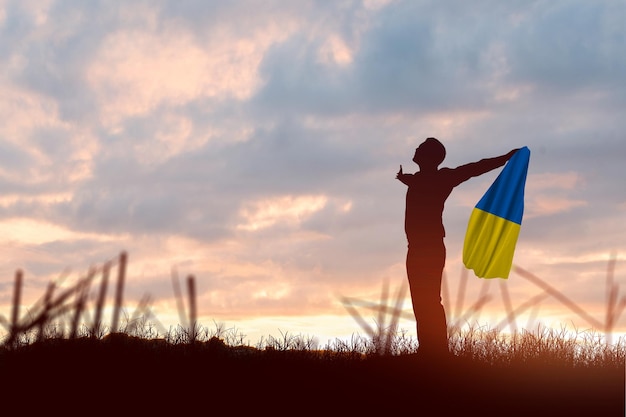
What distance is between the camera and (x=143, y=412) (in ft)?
19.2

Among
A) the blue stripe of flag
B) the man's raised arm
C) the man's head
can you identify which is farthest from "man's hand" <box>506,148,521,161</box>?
the man's raised arm

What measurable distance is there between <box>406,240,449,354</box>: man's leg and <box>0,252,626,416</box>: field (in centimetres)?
24

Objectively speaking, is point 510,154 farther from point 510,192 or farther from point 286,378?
point 286,378

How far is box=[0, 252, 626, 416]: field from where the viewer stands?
602 centimetres

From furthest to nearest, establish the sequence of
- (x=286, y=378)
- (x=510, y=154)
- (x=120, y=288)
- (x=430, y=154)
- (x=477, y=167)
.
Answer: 1. (x=510, y=154)
2. (x=430, y=154)
3. (x=477, y=167)
4. (x=286, y=378)
5. (x=120, y=288)

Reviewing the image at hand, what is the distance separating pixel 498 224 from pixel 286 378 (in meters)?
3.96

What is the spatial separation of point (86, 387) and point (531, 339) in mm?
6390

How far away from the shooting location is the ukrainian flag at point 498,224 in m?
9.20

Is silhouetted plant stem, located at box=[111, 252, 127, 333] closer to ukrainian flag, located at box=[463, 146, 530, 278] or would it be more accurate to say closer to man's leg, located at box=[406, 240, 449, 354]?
man's leg, located at box=[406, 240, 449, 354]

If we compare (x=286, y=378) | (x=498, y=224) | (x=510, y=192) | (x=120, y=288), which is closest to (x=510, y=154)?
(x=510, y=192)

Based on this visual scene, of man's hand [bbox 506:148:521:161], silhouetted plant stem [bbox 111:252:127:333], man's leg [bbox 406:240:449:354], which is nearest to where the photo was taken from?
silhouetted plant stem [bbox 111:252:127:333]

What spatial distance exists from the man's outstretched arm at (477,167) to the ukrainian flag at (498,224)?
21cm

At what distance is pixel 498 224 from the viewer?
9266 millimetres

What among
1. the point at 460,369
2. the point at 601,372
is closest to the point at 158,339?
the point at 460,369
